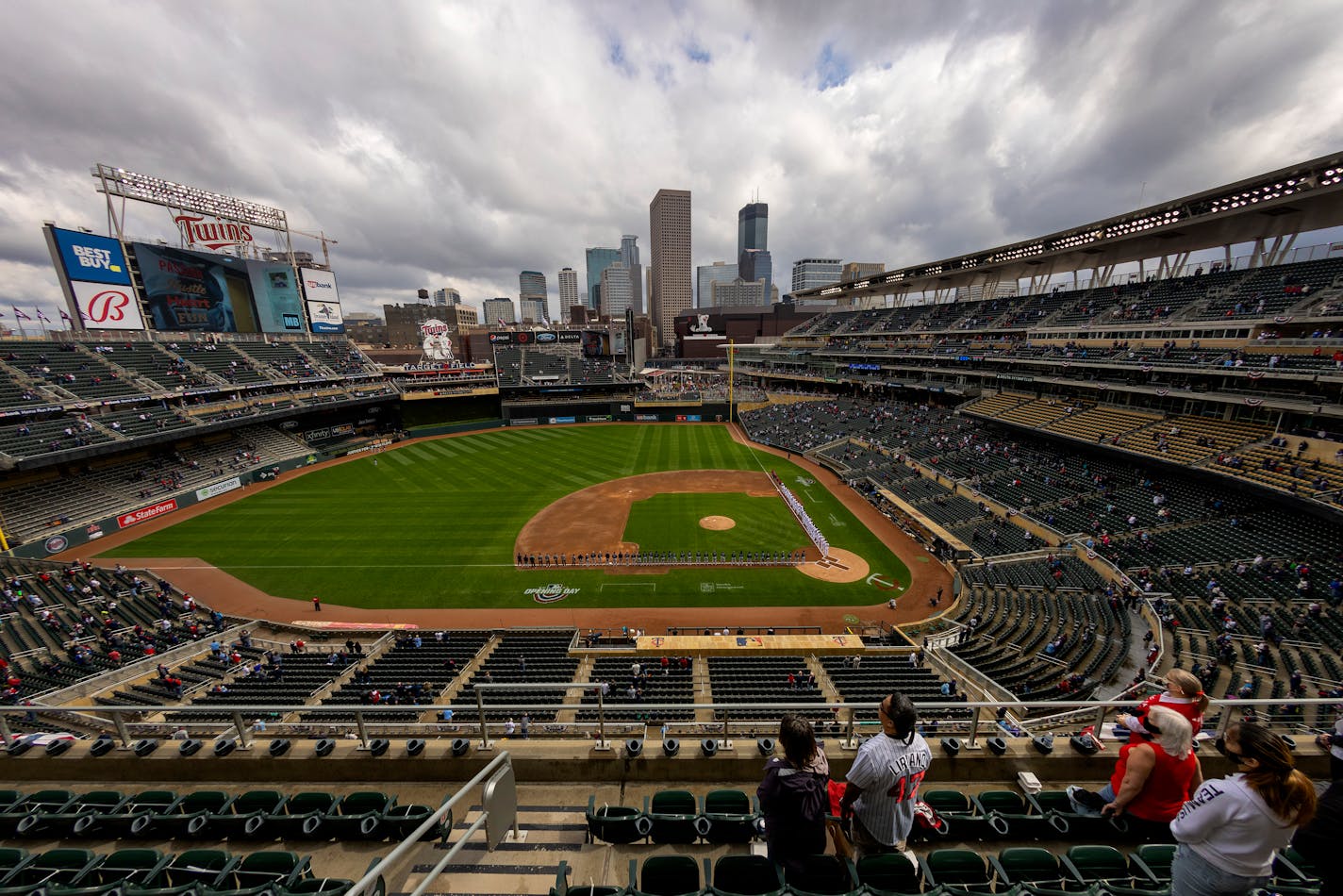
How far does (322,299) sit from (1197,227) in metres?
84.1

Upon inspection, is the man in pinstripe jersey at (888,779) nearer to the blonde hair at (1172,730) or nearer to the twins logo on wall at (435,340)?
the blonde hair at (1172,730)

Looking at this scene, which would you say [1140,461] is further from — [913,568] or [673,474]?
[673,474]

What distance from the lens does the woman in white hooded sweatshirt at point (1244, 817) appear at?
123 inches

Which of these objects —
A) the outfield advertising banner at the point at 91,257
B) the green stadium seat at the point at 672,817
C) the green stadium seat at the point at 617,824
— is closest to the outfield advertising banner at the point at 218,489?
the outfield advertising banner at the point at 91,257

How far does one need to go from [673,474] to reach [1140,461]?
104 ft

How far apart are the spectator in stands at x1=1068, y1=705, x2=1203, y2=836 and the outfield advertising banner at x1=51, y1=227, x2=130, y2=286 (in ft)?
203

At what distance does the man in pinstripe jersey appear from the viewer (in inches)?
164

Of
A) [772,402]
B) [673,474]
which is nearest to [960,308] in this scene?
[772,402]

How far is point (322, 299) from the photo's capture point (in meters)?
59.8

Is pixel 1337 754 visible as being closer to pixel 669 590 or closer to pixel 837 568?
pixel 669 590

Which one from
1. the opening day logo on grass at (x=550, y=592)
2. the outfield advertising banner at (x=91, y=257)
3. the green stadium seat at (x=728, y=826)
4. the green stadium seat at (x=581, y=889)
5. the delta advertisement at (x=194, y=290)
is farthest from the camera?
the delta advertisement at (x=194, y=290)

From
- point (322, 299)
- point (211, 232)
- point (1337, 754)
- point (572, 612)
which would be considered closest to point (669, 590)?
point (572, 612)

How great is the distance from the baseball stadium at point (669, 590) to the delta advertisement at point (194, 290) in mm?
285

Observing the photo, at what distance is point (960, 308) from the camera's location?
56.8 metres
